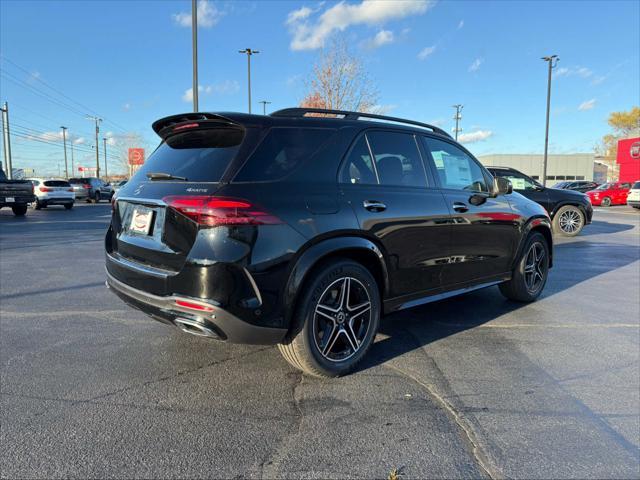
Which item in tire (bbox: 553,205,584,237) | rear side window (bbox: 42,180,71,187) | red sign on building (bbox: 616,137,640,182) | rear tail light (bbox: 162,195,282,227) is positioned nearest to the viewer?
rear tail light (bbox: 162,195,282,227)

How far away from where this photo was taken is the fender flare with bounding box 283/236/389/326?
9.46ft

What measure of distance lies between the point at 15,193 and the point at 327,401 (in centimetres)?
1903

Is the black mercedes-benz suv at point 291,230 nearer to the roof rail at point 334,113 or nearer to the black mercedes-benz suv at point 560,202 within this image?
the roof rail at point 334,113

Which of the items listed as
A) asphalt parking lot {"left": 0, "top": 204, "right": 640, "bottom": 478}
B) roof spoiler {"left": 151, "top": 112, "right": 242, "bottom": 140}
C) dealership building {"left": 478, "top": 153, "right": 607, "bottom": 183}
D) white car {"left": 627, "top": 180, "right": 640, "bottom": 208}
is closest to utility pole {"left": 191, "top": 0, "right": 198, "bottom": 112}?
asphalt parking lot {"left": 0, "top": 204, "right": 640, "bottom": 478}

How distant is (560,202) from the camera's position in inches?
463

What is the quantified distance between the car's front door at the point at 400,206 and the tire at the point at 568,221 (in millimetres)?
9411

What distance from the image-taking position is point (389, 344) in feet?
13.0

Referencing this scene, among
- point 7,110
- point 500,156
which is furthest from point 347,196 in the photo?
point 500,156

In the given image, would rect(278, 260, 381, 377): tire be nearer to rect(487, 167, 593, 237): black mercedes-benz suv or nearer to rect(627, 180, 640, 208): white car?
rect(487, 167, 593, 237): black mercedes-benz suv

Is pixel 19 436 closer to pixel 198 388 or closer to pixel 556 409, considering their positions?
pixel 198 388

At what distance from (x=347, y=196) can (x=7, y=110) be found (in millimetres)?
50518

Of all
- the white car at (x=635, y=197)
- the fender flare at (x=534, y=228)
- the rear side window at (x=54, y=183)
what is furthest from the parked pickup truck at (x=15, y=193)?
the white car at (x=635, y=197)

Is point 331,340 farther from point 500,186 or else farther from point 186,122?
point 500,186

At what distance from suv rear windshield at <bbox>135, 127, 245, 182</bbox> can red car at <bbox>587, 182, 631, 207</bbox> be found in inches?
1255
